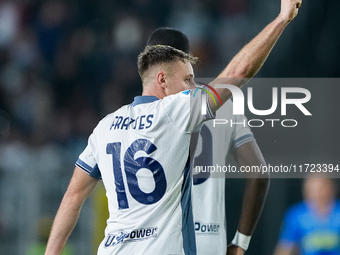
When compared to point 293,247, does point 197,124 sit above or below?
above

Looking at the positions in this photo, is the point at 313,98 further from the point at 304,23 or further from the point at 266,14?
the point at 266,14

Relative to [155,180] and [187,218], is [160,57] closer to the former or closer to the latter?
[155,180]

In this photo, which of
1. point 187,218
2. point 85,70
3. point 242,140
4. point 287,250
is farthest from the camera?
point 85,70

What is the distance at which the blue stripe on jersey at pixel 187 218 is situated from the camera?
2305 mm

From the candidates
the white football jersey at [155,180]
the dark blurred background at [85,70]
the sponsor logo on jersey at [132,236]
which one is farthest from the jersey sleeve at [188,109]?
the dark blurred background at [85,70]

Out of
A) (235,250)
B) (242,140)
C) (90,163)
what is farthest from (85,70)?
(235,250)

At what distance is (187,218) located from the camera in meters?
2.35

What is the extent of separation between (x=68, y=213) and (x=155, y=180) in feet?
2.02

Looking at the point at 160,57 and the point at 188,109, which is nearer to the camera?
the point at 188,109

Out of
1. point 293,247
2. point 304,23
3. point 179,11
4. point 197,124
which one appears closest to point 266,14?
point 304,23

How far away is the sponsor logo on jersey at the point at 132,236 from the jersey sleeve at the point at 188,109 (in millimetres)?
488

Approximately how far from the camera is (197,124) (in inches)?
88.5

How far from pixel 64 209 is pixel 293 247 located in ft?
6.56

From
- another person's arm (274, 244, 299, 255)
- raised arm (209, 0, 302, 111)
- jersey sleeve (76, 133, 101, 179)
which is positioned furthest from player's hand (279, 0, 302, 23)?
another person's arm (274, 244, 299, 255)
